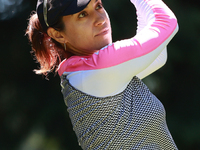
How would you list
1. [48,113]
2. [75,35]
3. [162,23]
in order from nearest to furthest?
[162,23], [75,35], [48,113]

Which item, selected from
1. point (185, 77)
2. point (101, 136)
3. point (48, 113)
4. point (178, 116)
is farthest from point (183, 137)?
point (101, 136)

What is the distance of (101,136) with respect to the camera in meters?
1.30

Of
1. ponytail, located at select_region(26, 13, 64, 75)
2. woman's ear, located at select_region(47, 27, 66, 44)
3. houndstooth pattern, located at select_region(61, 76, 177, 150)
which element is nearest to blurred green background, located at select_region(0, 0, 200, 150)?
ponytail, located at select_region(26, 13, 64, 75)

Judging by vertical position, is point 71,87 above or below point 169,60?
above

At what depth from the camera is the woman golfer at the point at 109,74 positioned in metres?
1.22

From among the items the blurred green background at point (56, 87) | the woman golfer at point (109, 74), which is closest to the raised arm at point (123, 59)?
the woman golfer at point (109, 74)

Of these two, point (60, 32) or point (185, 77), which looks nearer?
point (60, 32)

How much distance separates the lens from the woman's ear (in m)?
1.42

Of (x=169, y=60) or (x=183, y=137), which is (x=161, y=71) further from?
(x=183, y=137)

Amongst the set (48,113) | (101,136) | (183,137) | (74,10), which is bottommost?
(183,137)

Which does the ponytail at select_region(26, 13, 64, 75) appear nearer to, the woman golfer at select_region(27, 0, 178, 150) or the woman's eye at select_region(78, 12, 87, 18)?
the woman golfer at select_region(27, 0, 178, 150)

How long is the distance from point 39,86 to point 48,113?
28cm

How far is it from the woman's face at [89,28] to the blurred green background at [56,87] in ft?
6.25

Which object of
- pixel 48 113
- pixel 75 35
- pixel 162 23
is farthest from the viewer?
pixel 48 113
